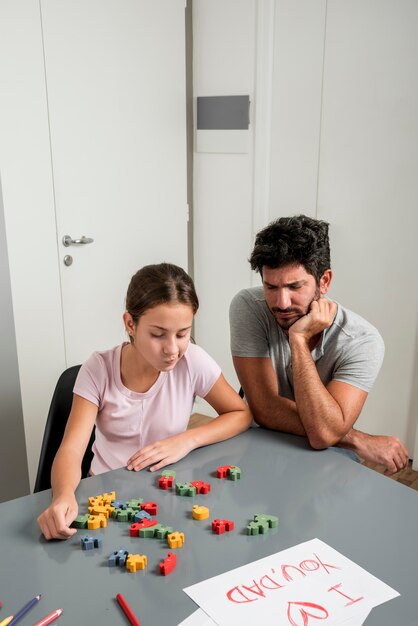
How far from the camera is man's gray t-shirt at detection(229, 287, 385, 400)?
180 centimetres

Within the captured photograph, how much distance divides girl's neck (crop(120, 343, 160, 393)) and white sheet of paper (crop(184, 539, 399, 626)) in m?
0.68

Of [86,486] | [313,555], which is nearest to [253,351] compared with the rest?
[86,486]

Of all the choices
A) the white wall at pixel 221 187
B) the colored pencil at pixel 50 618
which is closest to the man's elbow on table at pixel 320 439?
the colored pencil at pixel 50 618

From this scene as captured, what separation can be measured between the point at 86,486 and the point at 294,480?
1.56 ft

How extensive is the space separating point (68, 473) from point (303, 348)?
0.78 metres

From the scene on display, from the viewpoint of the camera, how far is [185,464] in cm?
146

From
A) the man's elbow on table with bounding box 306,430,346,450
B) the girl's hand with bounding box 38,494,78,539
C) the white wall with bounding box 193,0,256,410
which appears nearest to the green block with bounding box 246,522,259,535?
the girl's hand with bounding box 38,494,78,539

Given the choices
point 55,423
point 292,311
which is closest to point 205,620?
point 55,423

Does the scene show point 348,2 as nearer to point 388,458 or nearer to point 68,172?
point 68,172

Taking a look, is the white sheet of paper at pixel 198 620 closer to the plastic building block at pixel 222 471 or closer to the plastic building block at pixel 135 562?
the plastic building block at pixel 135 562

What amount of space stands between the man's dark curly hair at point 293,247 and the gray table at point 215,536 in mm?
562

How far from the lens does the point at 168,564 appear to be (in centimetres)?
105

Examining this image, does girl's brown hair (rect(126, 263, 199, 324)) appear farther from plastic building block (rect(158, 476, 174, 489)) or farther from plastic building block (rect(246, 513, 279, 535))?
plastic building block (rect(246, 513, 279, 535))

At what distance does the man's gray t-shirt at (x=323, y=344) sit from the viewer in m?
1.80
